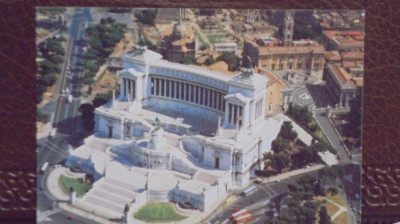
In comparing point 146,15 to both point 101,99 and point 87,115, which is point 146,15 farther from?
point 87,115

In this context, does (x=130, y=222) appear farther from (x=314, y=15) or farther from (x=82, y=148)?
(x=314, y=15)

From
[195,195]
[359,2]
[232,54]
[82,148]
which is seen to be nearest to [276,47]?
[232,54]

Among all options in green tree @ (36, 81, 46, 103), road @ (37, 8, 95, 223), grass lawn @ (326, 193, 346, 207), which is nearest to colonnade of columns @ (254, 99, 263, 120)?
grass lawn @ (326, 193, 346, 207)

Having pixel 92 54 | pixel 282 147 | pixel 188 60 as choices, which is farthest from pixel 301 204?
pixel 92 54

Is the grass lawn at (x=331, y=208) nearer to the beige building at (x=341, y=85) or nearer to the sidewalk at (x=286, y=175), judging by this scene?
the sidewalk at (x=286, y=175)

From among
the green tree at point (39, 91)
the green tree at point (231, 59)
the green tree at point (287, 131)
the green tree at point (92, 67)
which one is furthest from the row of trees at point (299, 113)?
the green tree at point (39, 91)

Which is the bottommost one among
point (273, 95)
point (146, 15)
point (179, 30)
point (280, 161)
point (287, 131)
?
point (280, 161)
